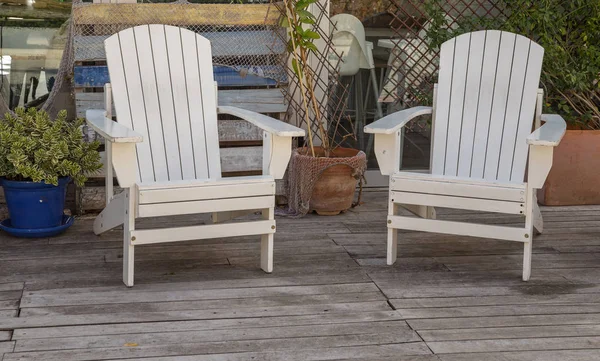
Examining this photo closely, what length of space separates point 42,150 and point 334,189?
57.5 inches

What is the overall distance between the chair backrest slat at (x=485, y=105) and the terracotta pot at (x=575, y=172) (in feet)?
2.90

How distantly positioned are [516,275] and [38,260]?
194 cm

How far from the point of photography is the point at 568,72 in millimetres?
4297

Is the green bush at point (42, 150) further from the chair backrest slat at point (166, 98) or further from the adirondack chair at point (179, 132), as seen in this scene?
the chair backrest slat at point (166, 98)

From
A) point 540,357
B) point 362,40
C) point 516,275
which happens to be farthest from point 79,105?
point 540,357

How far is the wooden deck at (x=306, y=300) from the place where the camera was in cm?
241

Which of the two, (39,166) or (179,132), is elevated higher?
(179,132)

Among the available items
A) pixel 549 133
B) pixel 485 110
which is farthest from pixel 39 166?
pixel 549 133

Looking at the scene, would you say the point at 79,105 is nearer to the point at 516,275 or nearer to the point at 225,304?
the point at 225,304

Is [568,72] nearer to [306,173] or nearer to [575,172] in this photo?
[575,172]

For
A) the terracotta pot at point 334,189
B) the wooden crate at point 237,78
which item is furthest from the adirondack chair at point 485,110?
the wooden crate at point 237,78

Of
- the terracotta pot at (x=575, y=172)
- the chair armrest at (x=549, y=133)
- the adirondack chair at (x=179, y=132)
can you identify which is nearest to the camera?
the chair armrest at (x=549, y=133)

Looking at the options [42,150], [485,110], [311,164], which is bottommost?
[311,164]

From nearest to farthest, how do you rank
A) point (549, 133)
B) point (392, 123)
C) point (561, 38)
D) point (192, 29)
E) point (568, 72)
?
point (549, 133) < point (392, 123) < point (192, 29) < point (568, 72) < point (561, 38)
